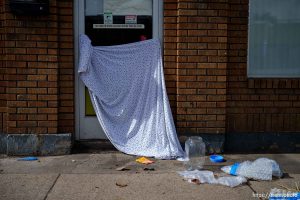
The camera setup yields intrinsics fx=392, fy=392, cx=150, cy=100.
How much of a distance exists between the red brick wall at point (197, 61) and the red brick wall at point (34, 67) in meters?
1.49

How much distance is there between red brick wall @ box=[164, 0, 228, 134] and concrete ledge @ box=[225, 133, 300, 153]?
310 mm

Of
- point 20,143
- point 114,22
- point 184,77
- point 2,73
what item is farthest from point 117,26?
point 20,143

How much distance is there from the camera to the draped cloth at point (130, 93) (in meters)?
5.48

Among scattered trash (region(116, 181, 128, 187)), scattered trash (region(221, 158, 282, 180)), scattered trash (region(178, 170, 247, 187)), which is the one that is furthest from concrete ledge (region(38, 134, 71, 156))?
scattered trash (region(221, 158, 282, 180))

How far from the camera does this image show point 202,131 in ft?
18.1

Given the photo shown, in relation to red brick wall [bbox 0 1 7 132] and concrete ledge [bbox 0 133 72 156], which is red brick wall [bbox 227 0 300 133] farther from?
red brick wall [bbox 0 1 7 132]

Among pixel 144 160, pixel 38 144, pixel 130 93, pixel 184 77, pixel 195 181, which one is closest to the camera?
pixel 195 181

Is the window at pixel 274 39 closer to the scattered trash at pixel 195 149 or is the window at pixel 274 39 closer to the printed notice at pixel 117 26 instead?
the scattered trash at pixel 195 149

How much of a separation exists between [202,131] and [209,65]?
0.93m

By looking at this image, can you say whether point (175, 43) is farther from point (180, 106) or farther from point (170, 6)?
point (180, 106)

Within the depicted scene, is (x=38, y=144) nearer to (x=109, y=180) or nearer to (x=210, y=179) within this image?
(x=109, y=180)

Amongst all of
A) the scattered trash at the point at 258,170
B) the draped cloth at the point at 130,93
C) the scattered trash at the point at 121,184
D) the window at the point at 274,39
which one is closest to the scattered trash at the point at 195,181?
the scattered trash at the point at 258,170

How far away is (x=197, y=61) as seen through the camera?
5434 millimetres

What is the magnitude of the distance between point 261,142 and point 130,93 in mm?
2034
